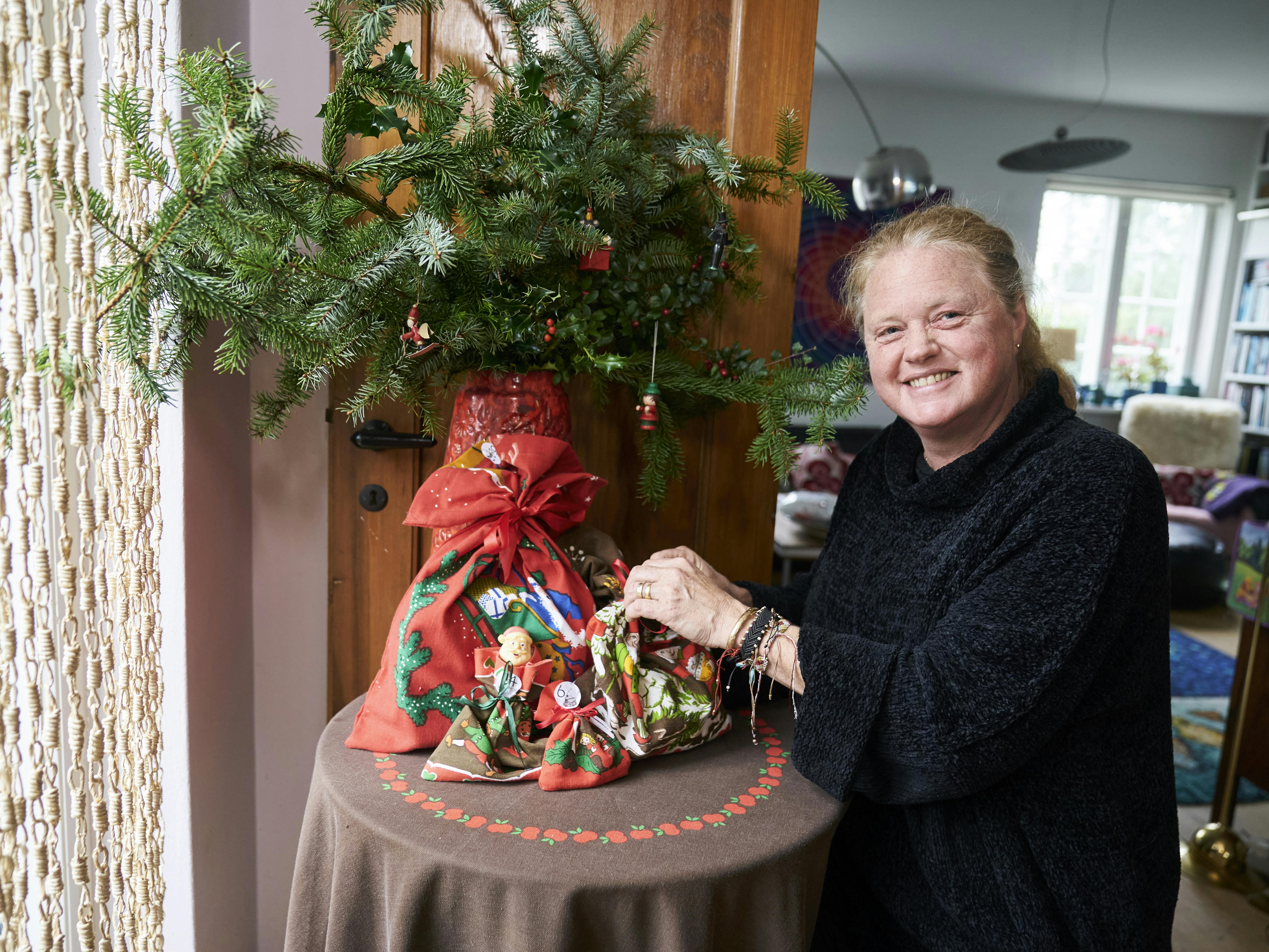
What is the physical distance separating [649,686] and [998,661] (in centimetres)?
40

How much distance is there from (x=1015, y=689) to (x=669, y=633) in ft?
1.34

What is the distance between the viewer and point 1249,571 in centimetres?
230

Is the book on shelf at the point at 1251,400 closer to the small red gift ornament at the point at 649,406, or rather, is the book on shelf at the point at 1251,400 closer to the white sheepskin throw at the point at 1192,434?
the white sheepskin throw at the point at 1192,434

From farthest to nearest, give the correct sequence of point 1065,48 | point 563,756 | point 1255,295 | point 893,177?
point 1255,295
point 1065,48
point 893,177
point 563,756

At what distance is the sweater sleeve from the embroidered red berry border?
0.08 m

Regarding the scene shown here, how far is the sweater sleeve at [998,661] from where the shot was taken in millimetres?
868

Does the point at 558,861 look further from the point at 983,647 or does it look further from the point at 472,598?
the point at 983,647

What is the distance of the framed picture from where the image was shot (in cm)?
222

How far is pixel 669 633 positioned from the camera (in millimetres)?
1063

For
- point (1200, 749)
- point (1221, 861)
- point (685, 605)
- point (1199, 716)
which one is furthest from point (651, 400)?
point (1199, 716)

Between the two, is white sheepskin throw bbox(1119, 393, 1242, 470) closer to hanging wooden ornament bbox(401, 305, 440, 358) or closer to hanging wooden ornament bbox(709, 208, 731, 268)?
hanging wooden ornament bbox(709, 208, 731, 268)

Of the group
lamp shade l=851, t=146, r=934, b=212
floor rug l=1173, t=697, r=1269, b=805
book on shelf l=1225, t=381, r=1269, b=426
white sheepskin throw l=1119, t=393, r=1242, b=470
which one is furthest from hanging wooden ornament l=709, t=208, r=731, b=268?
book on shelf l=1225, t=381, r=1269, b=426

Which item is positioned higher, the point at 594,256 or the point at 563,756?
the point at 594,256

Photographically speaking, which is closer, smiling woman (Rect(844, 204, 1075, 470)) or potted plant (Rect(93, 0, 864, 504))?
potted plant (Rect(93, 0, 864, 504))
